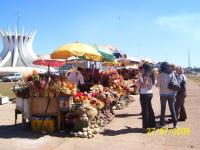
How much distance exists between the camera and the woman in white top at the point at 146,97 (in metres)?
10.9

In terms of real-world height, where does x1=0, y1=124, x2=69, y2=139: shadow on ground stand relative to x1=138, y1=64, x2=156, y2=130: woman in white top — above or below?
below

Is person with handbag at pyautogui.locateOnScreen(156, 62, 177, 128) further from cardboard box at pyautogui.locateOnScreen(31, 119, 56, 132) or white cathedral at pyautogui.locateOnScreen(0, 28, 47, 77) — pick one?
white cathedral at pyautogui.locateOnScreen(0, 28, 47, 77)

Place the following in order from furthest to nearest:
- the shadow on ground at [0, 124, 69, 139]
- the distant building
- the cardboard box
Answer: the distant building < the cardboard box < the shadow on ground at [0, 124, 69, 139]

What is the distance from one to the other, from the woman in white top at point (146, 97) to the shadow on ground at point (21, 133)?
2165 millimetres

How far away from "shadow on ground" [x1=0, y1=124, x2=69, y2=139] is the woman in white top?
2165mm

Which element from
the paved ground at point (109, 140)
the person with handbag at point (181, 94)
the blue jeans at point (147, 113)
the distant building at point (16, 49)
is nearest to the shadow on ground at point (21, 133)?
the paved ground at point (109, 140)

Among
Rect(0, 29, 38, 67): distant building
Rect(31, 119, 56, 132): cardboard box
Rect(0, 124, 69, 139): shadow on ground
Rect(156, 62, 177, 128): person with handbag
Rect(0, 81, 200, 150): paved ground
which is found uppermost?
Rect(0, 29, 38, 67): distant building

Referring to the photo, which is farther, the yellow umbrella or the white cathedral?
the white cathedral

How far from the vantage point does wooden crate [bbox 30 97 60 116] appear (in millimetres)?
10461

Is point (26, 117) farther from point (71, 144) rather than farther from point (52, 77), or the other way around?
point (71, 144)

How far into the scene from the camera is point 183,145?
29.5ft

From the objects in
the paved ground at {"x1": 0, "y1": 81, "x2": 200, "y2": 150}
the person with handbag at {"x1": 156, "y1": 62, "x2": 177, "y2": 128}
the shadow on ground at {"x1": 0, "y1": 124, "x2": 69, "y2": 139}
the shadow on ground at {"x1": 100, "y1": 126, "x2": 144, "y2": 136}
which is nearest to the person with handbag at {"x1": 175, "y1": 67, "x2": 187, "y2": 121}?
the paved ground at {"x1": 0, "y1": 81, "x2": 200, "y2": 150}

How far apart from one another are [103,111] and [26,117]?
2990 mm

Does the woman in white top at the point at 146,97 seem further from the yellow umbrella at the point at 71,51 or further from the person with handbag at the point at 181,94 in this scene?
the yellow umbrella at the point at 71,51
